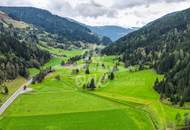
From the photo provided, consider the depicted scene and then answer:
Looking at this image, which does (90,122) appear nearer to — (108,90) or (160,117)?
(160,117)

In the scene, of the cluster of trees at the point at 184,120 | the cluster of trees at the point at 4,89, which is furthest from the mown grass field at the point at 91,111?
the cluster of trees at the point at 4,89

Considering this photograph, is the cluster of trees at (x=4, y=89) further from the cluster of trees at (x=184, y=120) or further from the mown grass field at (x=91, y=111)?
the cluster of trees at (x=184, y=120)

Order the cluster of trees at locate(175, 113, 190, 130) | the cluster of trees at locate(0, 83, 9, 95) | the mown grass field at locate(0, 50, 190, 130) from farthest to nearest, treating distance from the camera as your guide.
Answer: the cluster of trees at locate(0, 83, 9, 95) → the mown grass field at locate(0, 50, 190, 130) → the cluster of trees at locate(175, 113, 190, 130)

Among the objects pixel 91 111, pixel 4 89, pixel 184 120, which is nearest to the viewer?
pixel 184 120

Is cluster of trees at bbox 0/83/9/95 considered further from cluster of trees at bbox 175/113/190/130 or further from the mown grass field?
cluster of trees at bbox 175/113/190/130

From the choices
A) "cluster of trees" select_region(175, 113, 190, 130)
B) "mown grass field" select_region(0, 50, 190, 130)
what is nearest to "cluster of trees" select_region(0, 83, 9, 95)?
"mown grass field" select_region(0, 50, 190, 130)

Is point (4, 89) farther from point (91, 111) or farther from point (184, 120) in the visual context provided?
point (184, 120)

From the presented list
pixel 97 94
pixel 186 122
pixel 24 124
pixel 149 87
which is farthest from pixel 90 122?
pixel 149 87

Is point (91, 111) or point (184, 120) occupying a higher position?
point (91, 111)

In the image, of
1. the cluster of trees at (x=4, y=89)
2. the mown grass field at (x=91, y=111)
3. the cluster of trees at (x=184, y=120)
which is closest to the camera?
the cluster of trees at (x=184, y=120)

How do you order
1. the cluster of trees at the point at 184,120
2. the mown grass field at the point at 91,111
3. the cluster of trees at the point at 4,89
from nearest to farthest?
the cluster of trees at the point at 184,120, the mown grass field at the point at 91,111, the cluster of trees at the point at 4,89

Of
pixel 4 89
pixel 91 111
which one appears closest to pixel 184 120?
pixel 91 111
